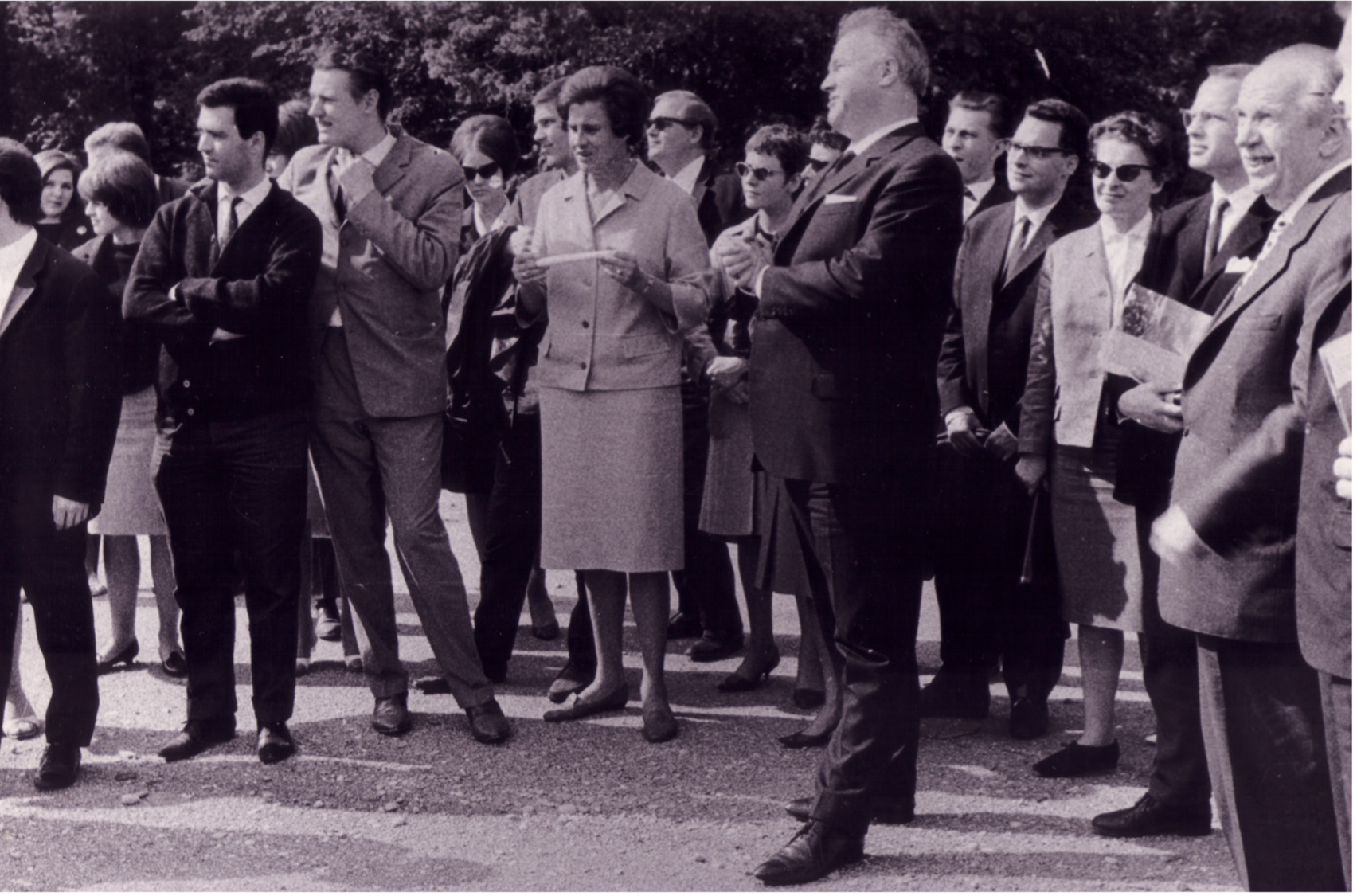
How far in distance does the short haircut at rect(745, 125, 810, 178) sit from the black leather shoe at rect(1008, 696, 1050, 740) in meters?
2.13

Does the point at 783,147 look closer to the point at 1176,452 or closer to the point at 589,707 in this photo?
the point at 589,707

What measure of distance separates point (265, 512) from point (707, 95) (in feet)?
37.8

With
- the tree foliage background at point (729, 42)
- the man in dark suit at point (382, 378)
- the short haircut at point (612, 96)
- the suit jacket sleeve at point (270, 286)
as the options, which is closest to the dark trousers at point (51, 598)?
the suit jacket sleeve at point (270, 286)

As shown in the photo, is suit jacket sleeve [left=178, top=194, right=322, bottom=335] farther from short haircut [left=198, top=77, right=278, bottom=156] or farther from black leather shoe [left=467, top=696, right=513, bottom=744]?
black leather shoe [left=467, top=696, right=513, bottom=744]

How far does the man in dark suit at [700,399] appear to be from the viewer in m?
6.97

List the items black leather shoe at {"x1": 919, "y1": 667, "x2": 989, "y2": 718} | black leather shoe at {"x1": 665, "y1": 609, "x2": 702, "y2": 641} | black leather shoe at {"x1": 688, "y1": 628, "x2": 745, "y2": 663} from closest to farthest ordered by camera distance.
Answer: black leather shoe at {"x1": 919, "y1": 667, "x2": 989, "y2": 718} → black leather shoe at {"x1": 688, "y1": 628, "x2": 745, "y2": 663} → black leather shoe at {"x1": 665, "y1": 609, "x2": 702, "y2": 641}

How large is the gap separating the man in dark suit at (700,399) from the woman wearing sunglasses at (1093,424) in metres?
1.61

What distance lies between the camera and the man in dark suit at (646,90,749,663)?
6.97m

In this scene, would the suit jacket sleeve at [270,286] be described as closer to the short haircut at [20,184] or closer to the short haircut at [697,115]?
the short haircut at [20,184]

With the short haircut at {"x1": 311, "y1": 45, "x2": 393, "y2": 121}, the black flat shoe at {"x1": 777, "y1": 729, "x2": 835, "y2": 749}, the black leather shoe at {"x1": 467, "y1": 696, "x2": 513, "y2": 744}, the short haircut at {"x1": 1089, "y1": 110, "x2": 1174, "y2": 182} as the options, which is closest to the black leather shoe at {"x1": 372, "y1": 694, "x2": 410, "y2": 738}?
the black leather shoe at {"x1": 467, "y1": 696, "x2": 513, "y2": 744}

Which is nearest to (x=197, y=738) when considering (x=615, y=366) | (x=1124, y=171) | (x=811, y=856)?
(x=615, y=366)

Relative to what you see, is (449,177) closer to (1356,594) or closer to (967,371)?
(967,371)

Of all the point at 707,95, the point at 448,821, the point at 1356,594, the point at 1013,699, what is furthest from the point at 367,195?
the point at 707,95

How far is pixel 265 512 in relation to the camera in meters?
5.72
